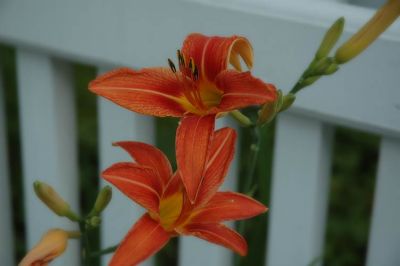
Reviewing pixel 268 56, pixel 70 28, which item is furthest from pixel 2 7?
pixel 268 56

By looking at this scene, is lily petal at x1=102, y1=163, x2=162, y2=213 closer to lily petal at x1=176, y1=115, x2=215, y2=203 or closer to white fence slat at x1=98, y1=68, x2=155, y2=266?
lily petal at x1=176, y1=115, x2=215, y2=203

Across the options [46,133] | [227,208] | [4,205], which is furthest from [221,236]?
[4,205]

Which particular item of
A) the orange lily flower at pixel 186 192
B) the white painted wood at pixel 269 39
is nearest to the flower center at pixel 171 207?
the orange lily flower at pixel 186 192

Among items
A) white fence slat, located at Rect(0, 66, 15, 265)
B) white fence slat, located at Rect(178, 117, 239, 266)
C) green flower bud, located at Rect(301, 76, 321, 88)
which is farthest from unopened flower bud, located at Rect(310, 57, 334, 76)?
white fence slat, located at Rect(0, 66, 15, 265)

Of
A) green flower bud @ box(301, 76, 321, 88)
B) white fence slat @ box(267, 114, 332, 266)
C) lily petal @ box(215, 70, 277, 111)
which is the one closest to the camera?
lily petal @ box(215, 70, 277, 111)

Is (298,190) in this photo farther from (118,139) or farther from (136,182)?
(136,182)

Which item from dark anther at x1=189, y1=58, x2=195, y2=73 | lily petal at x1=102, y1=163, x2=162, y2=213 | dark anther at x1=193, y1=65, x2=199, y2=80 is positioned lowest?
lily petal at x1=102, y1=163, x2=162, y2=213

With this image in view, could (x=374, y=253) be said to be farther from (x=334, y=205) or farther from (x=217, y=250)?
(x=334, y=205)
